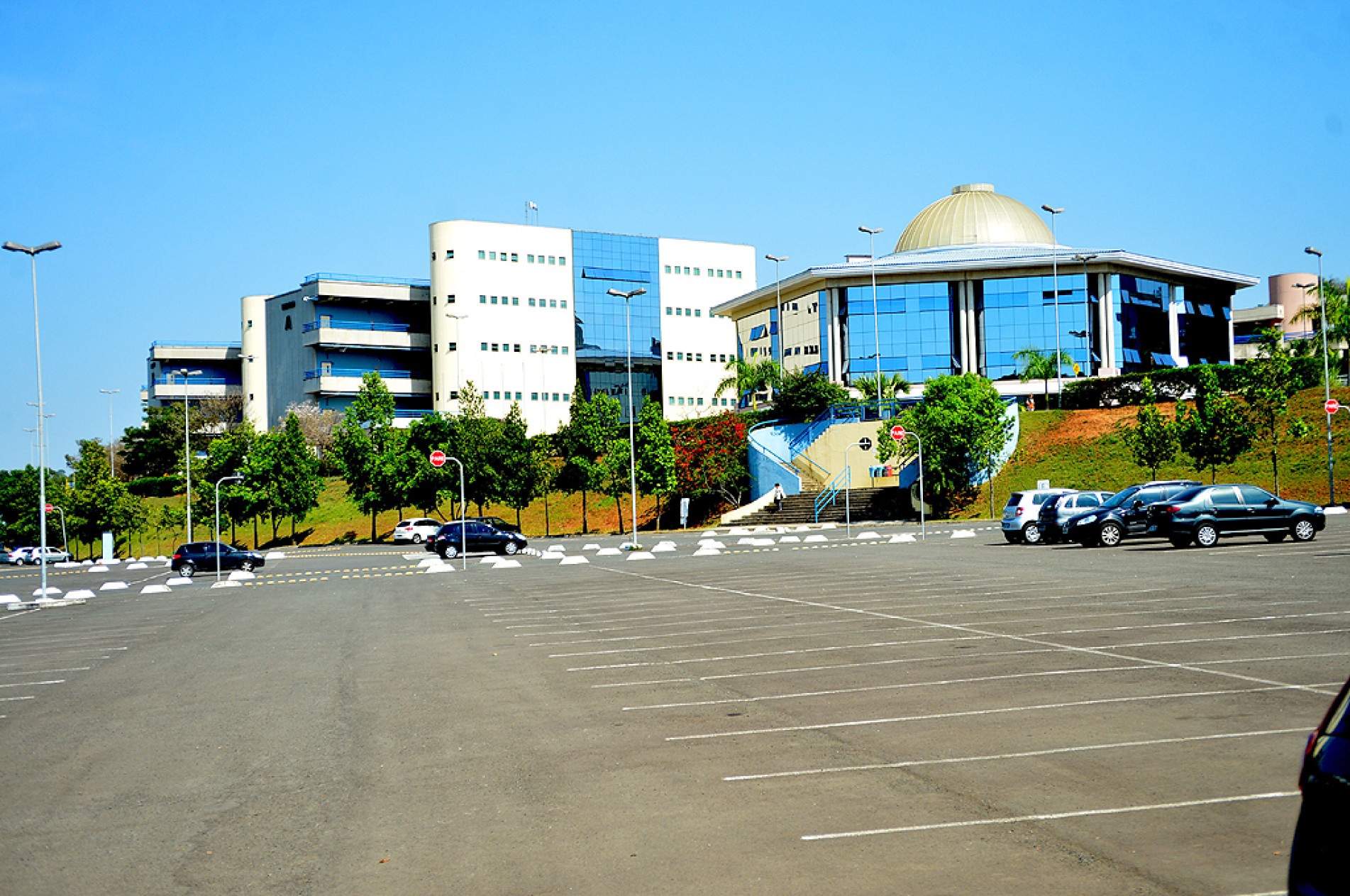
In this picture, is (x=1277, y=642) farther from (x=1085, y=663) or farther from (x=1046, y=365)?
(x=1046, y=365)

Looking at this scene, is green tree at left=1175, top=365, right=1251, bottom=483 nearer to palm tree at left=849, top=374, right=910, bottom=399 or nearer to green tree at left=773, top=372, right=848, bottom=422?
green tree at left=773, top=372, right=848, bottom=422

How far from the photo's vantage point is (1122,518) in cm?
3147

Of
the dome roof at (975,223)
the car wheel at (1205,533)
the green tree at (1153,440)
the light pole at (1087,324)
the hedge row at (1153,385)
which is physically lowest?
the car wheel at (1205,533)

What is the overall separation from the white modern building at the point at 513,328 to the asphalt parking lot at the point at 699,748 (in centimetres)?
7883

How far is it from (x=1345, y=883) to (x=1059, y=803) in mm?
3630

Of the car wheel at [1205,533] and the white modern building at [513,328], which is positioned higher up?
the white modern building at [513,328]

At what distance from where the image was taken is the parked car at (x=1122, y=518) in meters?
31.4

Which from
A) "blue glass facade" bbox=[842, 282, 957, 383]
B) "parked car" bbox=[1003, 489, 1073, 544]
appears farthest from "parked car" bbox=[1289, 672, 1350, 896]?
"blue glass facade" bbox=[842, 282, 957, 383]

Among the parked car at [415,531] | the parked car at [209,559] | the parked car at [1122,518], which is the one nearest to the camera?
the parked car at [1122,518]

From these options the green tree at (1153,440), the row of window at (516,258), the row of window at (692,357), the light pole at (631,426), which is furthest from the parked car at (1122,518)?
the row of window at (692,357)

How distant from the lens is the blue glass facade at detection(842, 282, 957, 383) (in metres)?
81.1

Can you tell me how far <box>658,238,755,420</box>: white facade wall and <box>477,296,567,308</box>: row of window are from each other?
10.4m

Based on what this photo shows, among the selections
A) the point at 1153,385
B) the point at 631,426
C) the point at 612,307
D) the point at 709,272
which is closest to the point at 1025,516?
the point at 631,426

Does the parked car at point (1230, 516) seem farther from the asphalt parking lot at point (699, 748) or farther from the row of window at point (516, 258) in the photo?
the row of window at point (516, 258)
